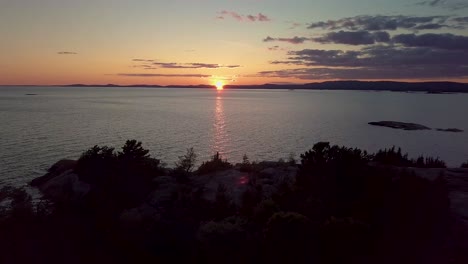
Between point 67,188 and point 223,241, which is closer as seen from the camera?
point 223,241

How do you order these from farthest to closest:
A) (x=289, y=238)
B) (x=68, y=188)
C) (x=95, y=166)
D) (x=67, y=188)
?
(x=95, y=166) < (x=67, y=188) < (x=68, y=188) < (x=289, y=238)

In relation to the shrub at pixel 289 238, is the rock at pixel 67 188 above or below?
below

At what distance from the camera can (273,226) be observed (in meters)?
12.8

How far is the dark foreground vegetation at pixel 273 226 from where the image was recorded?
11.9 meters

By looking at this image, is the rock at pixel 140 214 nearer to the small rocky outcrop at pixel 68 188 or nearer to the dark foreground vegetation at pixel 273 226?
the dark foreground vegetation at pixel 273 226

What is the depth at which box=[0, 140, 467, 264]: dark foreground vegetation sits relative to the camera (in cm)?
1194

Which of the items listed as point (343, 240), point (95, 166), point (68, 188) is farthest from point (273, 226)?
point (95, 166)

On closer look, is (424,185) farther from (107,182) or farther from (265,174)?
(107,182)

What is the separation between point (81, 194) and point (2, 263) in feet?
38.8

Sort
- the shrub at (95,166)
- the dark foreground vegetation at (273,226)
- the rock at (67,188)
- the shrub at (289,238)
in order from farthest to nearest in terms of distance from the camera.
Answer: the shrub at (95,166), the rock at (67,188), the dark foreground vegetation at (273,226), the shrub at (289,238)

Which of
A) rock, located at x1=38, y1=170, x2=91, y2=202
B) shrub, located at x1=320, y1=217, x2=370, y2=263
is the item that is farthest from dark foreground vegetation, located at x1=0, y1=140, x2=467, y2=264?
rock, located at x1=38, y1=170, x2=91, y2=202

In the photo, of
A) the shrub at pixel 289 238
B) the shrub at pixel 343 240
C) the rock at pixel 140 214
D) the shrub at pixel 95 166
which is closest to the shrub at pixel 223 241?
the shrub at pixel 289 238

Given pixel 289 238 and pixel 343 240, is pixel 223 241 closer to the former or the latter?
pixel 289 238

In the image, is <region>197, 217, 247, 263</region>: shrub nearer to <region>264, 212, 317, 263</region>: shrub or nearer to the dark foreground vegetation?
the dark foreground vegetation
